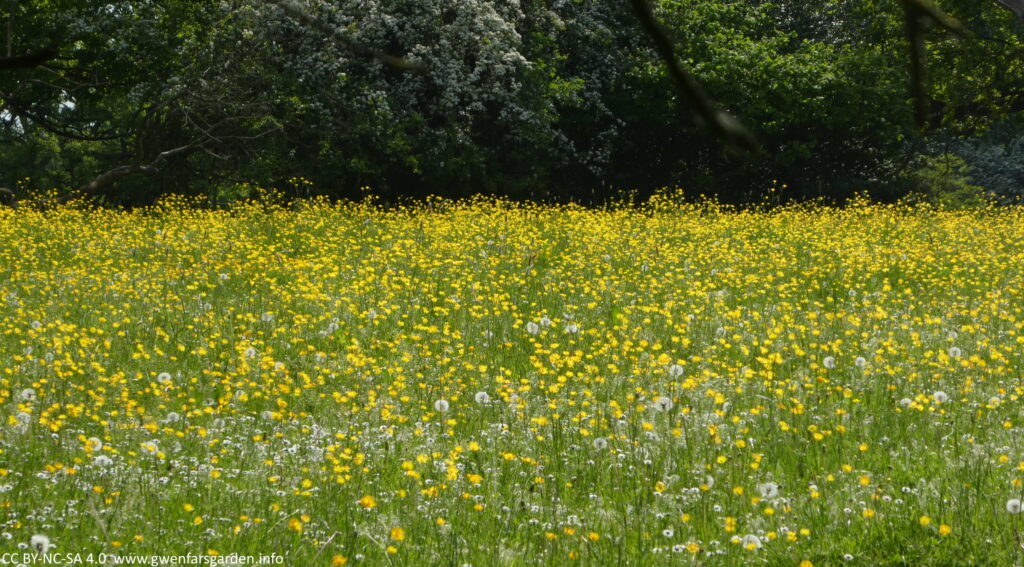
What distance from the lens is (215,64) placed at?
15078 mm

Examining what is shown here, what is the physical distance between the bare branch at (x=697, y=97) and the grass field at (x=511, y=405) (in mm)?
2249

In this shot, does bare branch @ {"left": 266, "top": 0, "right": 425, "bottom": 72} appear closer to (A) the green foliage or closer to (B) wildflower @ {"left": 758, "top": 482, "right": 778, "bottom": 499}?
(B) wildflower @ {"left": 758, "top": 482, "right": 778, "bottom": 499}

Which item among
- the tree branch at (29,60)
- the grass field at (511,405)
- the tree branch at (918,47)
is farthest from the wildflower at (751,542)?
the tree branch at (29,60)

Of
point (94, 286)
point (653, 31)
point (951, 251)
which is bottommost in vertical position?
point (94, 286)

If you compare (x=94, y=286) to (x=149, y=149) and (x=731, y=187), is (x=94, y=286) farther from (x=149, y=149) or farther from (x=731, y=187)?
(x=731, y=187)

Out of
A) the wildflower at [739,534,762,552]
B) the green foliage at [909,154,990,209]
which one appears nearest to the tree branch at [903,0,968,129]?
the wildflower at [739,534,762,552]

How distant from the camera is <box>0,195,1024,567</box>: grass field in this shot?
10.0 feet

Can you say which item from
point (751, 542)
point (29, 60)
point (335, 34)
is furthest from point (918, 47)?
point (751, 542)

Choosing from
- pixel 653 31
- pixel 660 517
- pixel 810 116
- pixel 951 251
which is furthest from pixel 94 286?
pixel 810 116

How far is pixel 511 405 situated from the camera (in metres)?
4.55

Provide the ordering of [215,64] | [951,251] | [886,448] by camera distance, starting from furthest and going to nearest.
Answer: [215,64] < [951,251] < [886,448]

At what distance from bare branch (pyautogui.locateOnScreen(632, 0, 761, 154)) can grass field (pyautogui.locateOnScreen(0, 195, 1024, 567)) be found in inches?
88.5

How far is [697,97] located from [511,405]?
161 inches

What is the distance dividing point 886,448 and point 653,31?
3871mm
